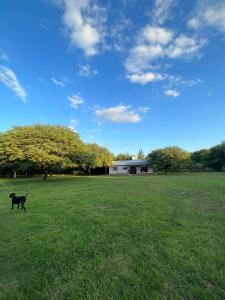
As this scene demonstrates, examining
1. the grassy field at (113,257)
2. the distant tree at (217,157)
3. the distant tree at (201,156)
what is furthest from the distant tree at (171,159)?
the grassy field at (113,257)

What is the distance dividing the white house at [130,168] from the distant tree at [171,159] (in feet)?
26.7

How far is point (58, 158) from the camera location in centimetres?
2088

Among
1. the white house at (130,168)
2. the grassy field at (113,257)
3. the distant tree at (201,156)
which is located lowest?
the grassy field at (113,257)

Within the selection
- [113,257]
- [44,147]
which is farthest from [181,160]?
[113,257]

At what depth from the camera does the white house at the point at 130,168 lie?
50656 mm

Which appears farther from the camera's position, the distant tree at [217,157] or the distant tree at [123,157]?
the distant tree at [123,157]

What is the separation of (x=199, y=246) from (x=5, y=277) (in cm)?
358

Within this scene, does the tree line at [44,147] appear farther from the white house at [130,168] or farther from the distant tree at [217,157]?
the distant tree at [217,157]

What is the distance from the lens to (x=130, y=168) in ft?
172

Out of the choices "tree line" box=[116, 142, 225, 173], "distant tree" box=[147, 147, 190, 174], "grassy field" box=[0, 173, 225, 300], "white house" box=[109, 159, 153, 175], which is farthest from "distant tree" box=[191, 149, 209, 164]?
"grassy field" box=[0, 173, 225, 300]

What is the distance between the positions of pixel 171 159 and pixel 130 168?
14301mm

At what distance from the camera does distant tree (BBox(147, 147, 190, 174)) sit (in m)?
40.2

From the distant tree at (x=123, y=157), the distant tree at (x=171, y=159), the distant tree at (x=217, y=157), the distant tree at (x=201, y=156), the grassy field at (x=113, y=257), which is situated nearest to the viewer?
the grassy field at (x=113, y=257)

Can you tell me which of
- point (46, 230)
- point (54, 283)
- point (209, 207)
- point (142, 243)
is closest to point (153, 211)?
point (209, 207)
